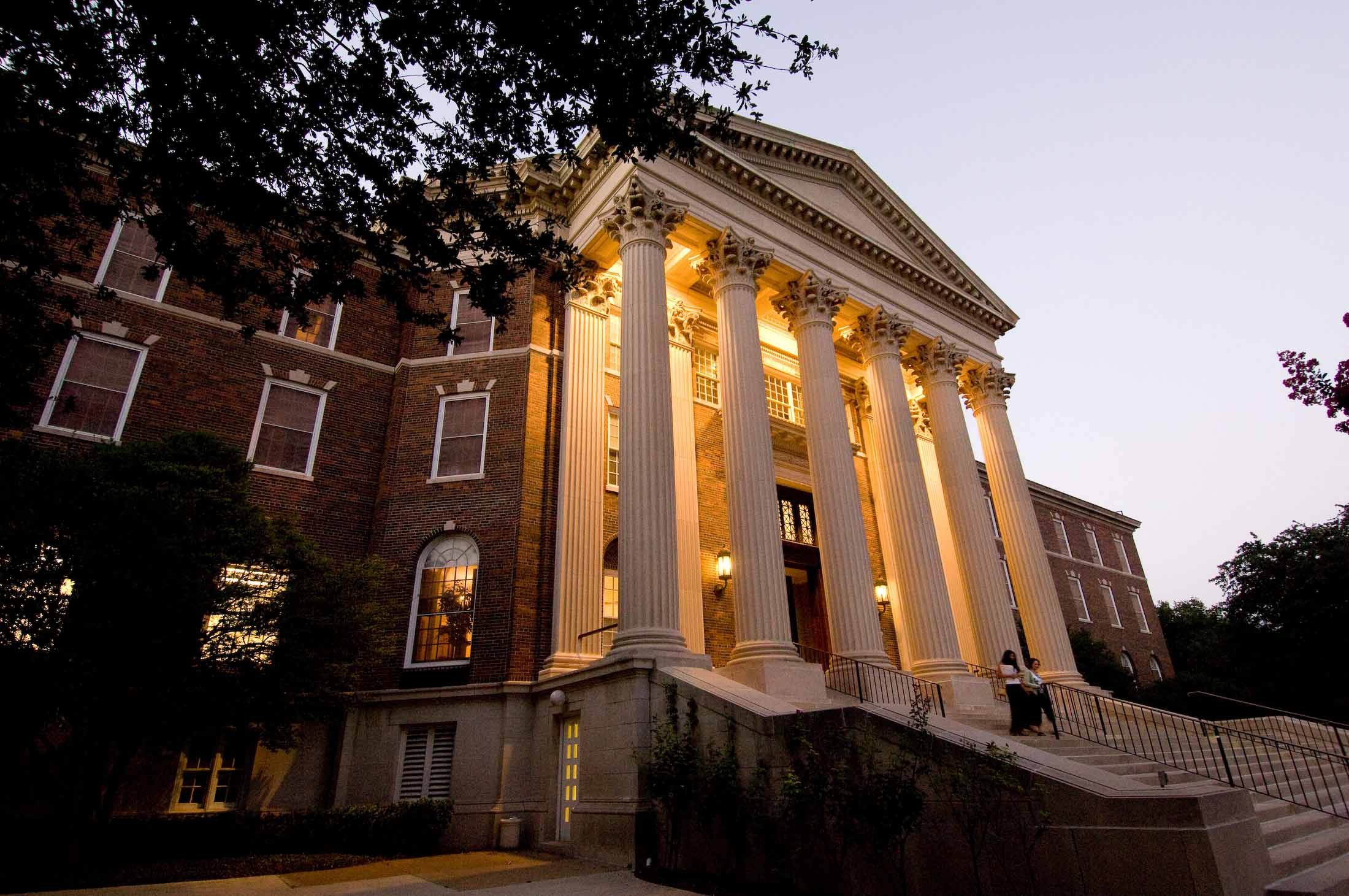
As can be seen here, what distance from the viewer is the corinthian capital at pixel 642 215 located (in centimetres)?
1641

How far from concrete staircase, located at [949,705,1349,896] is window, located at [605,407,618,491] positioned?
31.9 ft

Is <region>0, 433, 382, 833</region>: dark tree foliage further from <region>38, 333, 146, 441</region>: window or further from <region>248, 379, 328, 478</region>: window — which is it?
<region>248, 379, 328, 478</region>: window

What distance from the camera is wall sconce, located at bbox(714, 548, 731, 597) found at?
18.9 meters

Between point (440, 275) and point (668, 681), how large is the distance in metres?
13.8

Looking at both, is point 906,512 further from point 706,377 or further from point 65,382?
point 65,382

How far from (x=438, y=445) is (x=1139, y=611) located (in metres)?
41.8

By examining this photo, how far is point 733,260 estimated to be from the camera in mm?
17875

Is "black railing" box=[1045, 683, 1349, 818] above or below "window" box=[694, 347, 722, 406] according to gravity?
below

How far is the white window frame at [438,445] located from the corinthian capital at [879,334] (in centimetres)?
1115

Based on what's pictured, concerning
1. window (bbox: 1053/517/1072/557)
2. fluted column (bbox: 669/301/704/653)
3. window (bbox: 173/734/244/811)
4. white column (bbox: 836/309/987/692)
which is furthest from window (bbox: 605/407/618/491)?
window (bbox: 1053/517/1072/557)

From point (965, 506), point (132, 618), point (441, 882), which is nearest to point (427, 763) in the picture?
point (441, 882)

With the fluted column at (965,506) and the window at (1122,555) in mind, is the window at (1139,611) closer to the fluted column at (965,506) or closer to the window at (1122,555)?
the window at (1122,555)

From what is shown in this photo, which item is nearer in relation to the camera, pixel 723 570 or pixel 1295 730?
pixel 1295 730

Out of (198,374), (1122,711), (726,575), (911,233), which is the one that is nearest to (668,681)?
(726,575)
